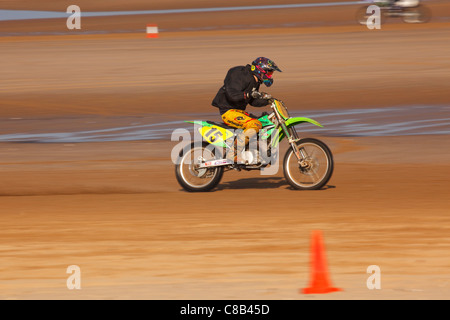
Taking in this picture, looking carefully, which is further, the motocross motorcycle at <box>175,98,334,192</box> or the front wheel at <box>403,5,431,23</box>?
the front wheel at <box>403,5,431,23</box>

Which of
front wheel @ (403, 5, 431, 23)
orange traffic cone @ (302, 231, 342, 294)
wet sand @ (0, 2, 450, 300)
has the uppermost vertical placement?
front wheel @ (403, 5, 431, 23)

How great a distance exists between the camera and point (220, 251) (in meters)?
10.3

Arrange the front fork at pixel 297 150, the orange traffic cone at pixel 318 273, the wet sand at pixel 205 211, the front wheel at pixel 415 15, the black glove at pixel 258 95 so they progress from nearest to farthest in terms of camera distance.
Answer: the orange traffic cone at pixel 318 273
the wet sand at pixel 205 211
the black glove at pixel 258 95
the front fork at pixel 297 150
the front wheel at pixel 415 15

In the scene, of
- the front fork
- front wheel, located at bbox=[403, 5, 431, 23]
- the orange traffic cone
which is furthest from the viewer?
front wheel, located at bbox=[403, 5, 431, 23]

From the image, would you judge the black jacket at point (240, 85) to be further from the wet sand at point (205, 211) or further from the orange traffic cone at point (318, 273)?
the orange traffic cone at point (318, 273)

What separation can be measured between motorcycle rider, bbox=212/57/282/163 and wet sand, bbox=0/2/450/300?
927 mm

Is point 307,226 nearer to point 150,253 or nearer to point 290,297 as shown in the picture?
point 150,253

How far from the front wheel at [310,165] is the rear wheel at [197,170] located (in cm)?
98

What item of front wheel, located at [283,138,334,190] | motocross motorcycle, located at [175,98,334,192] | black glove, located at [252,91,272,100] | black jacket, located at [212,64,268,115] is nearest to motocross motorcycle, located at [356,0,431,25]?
front wheel, located at [283,138,334,190]

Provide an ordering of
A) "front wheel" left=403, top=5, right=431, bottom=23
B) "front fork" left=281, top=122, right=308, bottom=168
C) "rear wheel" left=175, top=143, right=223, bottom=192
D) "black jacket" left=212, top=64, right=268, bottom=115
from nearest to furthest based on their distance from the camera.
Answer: "black jacket" left=212, top=64, right=268, bottom=115
"front fork" left=281, top=122, right=308, bottom=168
"rear wheel" left=175, top=143, right=223, bottom=192
"front wheel" left=403, top=5, right=431, bottom=23

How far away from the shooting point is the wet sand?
9148 mm

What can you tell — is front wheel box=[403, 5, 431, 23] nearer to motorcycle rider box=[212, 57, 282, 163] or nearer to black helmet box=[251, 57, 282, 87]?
motorcycle rider box=[212, 57, 282, 163]

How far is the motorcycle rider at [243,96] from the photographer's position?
13.1 m

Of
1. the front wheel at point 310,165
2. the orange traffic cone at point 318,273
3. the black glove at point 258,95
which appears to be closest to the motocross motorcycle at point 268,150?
the front wheel at point 310,165
